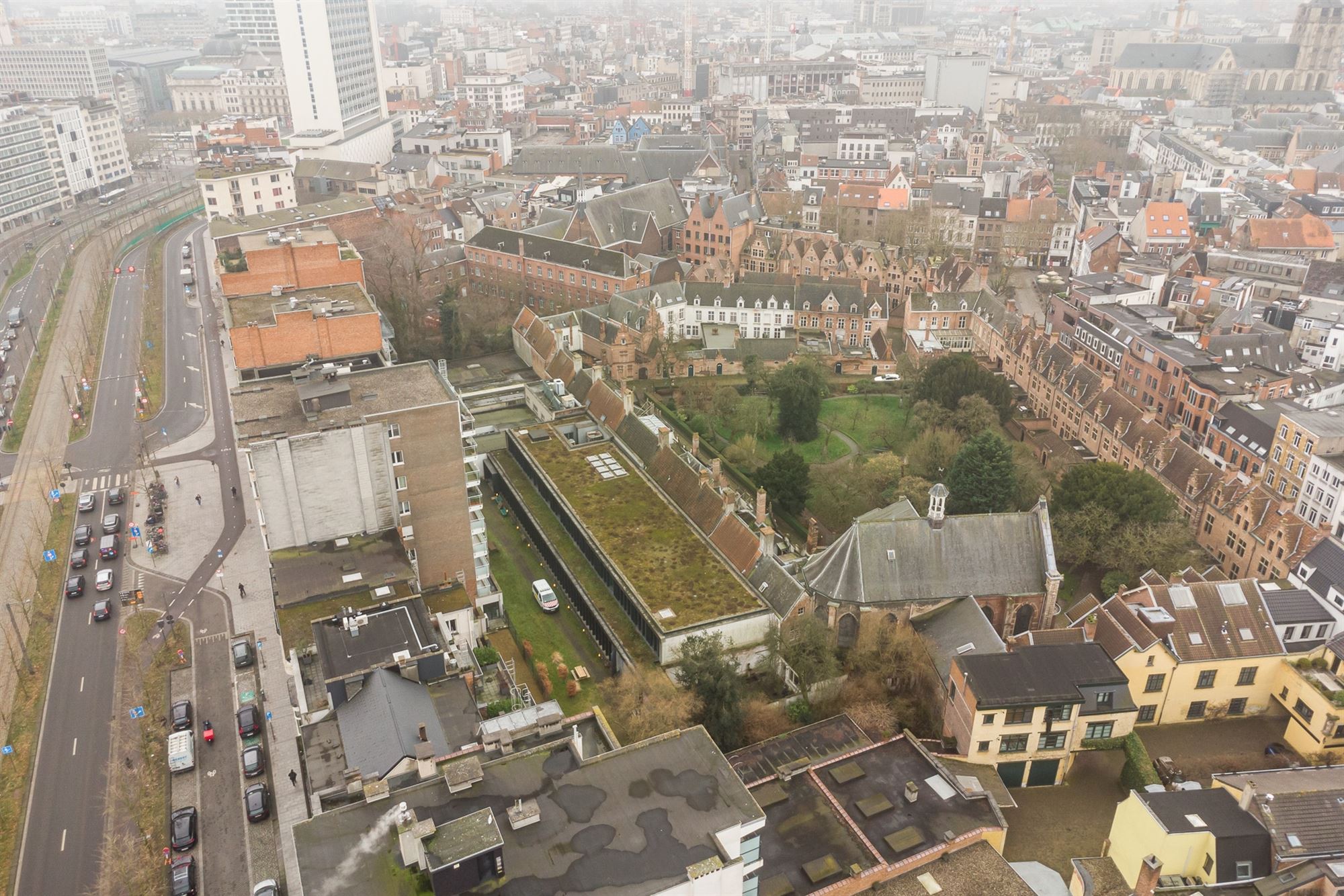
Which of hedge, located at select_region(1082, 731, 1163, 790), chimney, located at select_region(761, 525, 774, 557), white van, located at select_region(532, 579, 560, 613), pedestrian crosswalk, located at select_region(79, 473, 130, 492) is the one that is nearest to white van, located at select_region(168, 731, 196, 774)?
white van, located at select_region(532, 579, 560, 613)

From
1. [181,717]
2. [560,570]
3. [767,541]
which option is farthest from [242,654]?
[767,541]

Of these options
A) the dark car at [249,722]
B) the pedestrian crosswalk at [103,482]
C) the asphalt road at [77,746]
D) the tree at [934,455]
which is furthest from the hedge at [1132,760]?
the pedestrian crosswalk at [103,482]

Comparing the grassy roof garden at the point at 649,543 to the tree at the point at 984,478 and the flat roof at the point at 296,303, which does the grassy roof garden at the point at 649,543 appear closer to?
the flat roof at the point at 296,303

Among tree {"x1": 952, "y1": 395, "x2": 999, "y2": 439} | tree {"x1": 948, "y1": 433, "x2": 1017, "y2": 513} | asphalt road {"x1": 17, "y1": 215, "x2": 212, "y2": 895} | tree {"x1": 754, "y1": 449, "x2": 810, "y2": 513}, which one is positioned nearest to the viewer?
asphalt road {"x1": 17, "y1": 215, "x2": 212, "y2": 895}

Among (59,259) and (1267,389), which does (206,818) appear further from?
(59,259)

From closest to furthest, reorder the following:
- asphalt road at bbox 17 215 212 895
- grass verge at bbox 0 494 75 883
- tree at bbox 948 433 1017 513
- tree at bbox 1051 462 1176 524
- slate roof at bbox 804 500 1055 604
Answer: asphalt road at bbox 17 215 212 895, grass verge at bbox 0 494 75 883, slate roof at bbox 804 500 1055 604, tree at bbox 1051 462 1176 524, tree at bbox 948 433 1017 513

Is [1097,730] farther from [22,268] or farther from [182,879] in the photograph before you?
[22,268]

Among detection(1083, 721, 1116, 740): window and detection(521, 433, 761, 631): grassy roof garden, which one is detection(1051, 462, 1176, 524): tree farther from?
detection(521, 433, 761, 631): grassy roof garden
